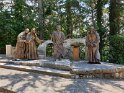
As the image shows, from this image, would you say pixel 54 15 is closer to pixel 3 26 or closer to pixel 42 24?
pixel 42 24

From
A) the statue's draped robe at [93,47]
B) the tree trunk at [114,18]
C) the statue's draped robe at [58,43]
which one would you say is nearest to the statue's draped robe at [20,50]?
the statue's draped robe at [58,43]

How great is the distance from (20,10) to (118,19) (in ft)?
23.8

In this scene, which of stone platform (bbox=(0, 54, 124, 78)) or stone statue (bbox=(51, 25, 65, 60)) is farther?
stone statue (bbox=(51, 25, 65, 60))

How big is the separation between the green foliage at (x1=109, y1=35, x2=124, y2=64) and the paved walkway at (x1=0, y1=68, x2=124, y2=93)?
20.9 feet

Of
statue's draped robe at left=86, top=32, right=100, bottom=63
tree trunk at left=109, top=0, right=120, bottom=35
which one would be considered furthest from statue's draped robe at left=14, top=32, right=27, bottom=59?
tree trunk at left=109, top=0, right=120, bottom=35

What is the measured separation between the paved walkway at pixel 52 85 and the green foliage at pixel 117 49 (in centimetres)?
637

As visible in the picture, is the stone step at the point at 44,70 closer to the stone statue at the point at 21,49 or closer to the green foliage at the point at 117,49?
the stone statue at the point at 21,49

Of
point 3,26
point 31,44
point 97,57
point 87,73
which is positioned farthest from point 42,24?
point 87,73

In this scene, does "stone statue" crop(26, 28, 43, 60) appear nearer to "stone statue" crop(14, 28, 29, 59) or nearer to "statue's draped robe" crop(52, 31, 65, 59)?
"stone statue" crop(14, 28, 29, 59)

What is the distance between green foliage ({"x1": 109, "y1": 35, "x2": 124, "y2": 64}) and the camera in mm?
16866

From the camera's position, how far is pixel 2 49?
75.8 feet

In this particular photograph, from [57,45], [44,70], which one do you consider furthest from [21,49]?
[44,70]

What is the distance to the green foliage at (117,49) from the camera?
16.9m

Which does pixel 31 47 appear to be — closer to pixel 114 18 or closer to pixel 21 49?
pixel 21 49
